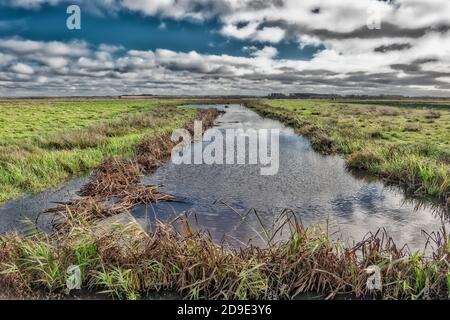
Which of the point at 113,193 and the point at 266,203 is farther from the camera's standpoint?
the point at 113,193

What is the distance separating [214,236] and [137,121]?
995 inches

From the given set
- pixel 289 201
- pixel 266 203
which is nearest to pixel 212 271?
pixel 266 203

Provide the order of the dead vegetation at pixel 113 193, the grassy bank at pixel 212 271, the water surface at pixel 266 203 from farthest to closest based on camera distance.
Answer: the dead vegetation at pixel 113 193, the water surface at pixel 266 203, the grassy bank at pixel 212 271

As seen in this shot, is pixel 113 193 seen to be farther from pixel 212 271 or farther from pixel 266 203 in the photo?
pixel 212 271

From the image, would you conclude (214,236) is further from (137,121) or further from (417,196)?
(137,121)

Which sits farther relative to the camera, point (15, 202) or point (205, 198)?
point (205, 198)

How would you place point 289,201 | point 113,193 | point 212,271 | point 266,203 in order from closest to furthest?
point 212,271
point 266,203
point 289,201
point 113,193

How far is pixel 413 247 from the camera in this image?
27.7ft

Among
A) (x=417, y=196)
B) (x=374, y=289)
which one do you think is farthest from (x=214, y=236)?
(x=417, y=196)

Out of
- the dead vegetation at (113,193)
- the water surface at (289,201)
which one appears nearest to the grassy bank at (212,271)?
the dead vegetation at (113,193)

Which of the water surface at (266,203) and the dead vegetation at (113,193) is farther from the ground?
the dead vegetation at (113,193)

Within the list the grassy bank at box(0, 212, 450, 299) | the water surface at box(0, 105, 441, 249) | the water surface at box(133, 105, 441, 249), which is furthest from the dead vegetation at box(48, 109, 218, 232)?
the grassy bank at box(0, 212, 450, 299)

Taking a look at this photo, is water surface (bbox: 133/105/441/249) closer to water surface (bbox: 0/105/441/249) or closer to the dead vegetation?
water surface (bbox: 0/105/441/249)

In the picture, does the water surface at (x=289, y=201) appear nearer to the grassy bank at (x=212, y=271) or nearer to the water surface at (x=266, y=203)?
the water surface at (x=266, y=203)
